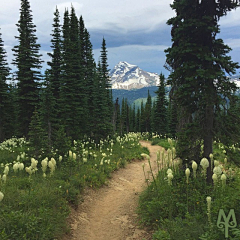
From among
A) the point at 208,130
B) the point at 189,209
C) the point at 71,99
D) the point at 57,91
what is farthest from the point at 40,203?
the point at 57,91

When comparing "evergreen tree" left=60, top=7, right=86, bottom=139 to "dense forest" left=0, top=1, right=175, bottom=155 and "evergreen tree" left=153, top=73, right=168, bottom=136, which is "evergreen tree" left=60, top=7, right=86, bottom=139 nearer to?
"dense forest" left=0, top=1, right=175, bottom=155

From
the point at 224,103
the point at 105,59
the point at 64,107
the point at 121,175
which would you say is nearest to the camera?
the point at 224,103

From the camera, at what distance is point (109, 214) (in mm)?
6938

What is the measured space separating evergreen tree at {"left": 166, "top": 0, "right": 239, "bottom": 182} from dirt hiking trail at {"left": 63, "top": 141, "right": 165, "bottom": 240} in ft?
5.66

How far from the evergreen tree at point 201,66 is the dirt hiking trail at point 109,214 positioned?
1.72 metres

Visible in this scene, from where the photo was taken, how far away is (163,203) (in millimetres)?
5285

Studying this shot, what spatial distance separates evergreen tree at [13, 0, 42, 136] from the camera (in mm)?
19125

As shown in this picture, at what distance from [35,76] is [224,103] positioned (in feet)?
61.2

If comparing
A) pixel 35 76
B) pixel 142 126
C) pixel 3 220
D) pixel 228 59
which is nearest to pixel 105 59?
pixel 35 76

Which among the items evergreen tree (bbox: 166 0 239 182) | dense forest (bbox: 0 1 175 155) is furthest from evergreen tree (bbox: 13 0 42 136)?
evergreen tree (bbox: 166 0 239 182)

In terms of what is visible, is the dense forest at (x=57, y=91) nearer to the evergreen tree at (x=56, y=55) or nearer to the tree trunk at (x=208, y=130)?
the evergreen tree at (x=56, y=55)

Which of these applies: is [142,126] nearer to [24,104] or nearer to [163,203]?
[24,104]

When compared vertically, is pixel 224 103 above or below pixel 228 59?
below

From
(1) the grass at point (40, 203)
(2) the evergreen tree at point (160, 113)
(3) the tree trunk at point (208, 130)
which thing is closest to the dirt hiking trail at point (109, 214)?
(1) the grass at point (40, 203)
